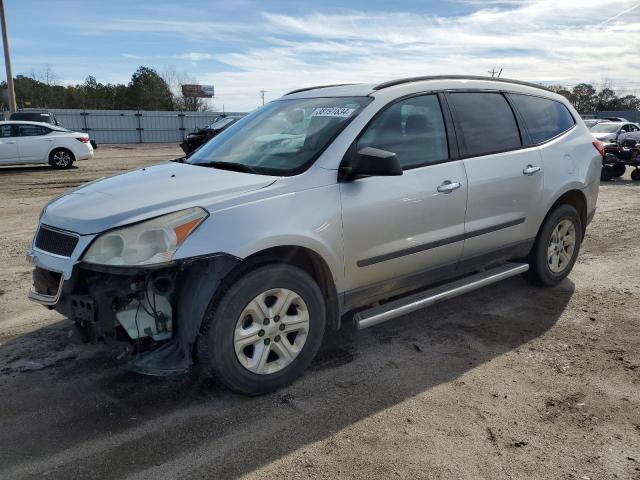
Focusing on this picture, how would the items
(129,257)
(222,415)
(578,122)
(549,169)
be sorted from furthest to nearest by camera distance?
(578,122), (549,169), (222,415), (129,257)

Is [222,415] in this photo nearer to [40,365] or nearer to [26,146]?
[40,365]

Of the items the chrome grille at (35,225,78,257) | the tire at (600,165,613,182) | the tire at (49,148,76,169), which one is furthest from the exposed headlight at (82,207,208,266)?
the tire at (49,148,76,169)

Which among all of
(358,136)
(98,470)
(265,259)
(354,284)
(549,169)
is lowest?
(98,470)

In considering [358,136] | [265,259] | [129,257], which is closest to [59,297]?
[129,257]

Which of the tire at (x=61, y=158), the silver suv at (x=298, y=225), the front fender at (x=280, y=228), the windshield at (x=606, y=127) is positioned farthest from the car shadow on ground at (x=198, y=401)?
the windshield at (x=606, y=127)

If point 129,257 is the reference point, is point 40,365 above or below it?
below

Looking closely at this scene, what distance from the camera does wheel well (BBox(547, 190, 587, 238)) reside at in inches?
202

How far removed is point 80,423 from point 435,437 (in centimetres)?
201

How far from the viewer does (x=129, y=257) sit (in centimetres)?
292

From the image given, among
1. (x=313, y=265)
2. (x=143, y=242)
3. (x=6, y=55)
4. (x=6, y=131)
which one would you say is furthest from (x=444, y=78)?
(x=6, y=55)

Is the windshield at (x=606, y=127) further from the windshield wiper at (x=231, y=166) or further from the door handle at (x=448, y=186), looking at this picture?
the windshield wiper at (x=231, y=166)

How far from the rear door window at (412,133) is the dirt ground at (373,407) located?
143cm

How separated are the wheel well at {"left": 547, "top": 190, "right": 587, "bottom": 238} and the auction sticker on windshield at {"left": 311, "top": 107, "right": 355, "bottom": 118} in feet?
8.01

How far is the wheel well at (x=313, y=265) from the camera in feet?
10.8
